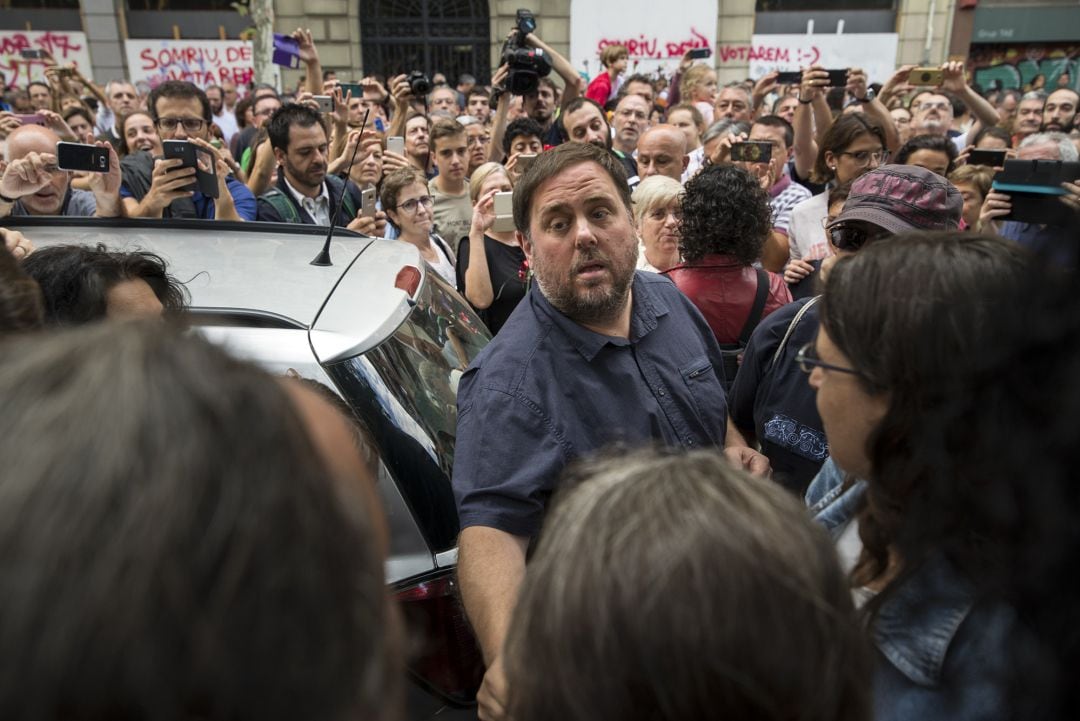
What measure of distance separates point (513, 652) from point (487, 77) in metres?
18.3

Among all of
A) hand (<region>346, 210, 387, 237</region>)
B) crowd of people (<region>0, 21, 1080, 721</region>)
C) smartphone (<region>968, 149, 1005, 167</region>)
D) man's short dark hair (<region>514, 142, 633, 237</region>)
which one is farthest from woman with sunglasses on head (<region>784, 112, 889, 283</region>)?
hand (<region>346, 210, 387, 237</region>)

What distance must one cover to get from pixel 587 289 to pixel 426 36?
685 inches

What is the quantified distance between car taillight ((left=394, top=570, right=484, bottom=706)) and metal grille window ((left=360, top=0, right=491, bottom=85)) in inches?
690

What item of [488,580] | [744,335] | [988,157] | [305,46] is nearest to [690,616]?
[488,580]

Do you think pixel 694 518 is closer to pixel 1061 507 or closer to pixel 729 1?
pixel 1061 507

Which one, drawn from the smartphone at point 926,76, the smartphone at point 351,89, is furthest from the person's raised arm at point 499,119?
the smartphone at point 926,76

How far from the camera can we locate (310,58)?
19.9ft

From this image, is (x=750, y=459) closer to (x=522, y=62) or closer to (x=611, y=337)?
(x=611, y=337)

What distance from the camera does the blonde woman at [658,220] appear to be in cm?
351

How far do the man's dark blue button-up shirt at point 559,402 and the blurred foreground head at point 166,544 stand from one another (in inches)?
38.7

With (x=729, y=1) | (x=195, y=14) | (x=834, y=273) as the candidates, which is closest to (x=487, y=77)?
(x=729, y=1)

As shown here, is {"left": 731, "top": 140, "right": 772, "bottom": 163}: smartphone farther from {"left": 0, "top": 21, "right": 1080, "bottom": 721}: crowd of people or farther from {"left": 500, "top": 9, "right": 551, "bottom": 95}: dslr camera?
{"left": 500, "top": 9, "right": 551, "bottom": 95}: dslr camera

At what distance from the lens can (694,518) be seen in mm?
767

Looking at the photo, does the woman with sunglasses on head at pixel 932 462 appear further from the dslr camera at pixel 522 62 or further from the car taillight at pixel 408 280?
the dslr camera at pixel 522 62
